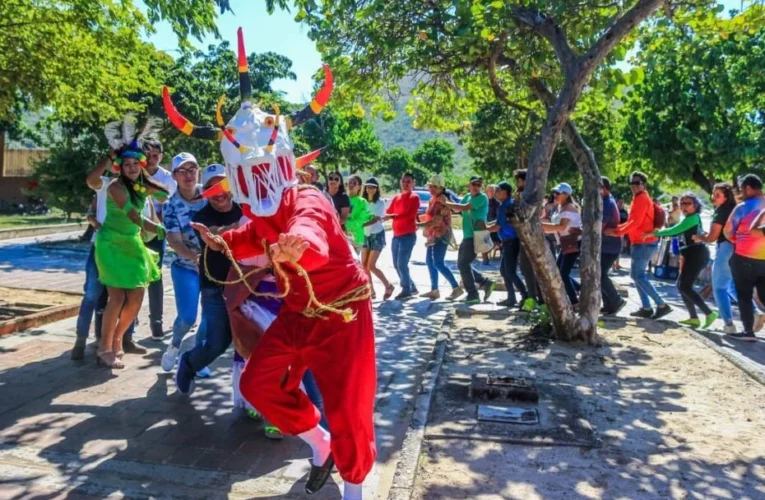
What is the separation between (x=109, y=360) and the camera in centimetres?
559

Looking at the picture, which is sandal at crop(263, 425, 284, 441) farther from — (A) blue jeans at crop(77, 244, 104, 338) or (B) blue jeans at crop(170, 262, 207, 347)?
(A) blue jeans at crop(77, 244, 104, 338)

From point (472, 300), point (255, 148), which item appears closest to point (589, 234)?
point (472, 300)

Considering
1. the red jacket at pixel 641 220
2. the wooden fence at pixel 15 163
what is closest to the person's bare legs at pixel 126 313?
the red jacket at pixel 641 220

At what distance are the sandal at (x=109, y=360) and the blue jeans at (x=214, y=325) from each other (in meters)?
1.34

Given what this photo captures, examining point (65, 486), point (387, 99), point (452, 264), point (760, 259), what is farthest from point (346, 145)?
point (65, 486)

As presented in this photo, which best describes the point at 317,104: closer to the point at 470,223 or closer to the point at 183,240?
the point at 183,240

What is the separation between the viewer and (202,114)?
17.2m

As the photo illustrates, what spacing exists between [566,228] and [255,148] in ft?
17.6

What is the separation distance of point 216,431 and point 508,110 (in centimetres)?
1603

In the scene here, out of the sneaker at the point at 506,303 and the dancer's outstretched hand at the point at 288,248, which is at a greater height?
the dancer's outstretched hand at the point at 288,248

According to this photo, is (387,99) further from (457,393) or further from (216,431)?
(216,431)

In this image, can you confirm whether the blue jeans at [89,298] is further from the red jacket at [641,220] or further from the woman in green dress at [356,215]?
the red jacket at [641,220]

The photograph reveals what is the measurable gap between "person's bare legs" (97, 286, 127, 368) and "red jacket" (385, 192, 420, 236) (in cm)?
481

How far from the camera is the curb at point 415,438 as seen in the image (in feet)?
11.6
